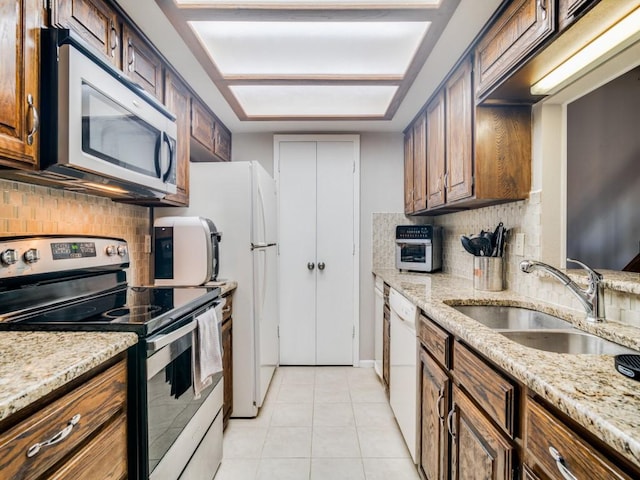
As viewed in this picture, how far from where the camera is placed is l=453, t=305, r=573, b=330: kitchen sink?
1.57 meters

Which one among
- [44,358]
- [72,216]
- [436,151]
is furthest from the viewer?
[436,151]

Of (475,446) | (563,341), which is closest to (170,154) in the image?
(475,446)

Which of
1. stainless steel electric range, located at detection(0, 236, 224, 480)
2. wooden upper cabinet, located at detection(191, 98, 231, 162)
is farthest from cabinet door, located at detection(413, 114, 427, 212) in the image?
stainless steel electric range, located at detection(0, 236, 224, 480)

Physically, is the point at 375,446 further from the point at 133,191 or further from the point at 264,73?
the point at 264,73

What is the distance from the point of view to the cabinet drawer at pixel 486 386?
91 cm

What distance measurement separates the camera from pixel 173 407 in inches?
52.0

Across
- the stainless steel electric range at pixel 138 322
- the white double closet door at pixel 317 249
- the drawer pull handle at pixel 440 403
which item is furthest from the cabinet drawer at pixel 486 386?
the white double closet door at pixel 317 249

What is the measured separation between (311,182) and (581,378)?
8.99 feet

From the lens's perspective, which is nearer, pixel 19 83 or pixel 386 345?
pixel 19 83

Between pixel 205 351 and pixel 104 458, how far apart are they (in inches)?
24.8

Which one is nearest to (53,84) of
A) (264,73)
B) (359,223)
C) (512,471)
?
(264,73)

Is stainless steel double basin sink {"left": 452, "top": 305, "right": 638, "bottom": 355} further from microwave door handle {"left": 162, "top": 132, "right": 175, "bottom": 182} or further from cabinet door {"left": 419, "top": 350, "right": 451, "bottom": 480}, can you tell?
microwave door handle {"left": 162, "top": 132, "right": 175, "bottom": 182}

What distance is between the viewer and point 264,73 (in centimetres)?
217

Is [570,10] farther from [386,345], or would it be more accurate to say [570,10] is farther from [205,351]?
[386,345]
